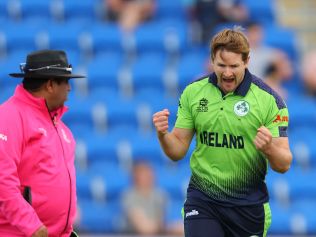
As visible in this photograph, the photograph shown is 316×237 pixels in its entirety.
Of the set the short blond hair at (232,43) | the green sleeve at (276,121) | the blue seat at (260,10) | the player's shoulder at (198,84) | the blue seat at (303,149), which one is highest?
the blue seat at (260,10)

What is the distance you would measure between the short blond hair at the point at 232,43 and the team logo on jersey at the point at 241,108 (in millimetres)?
274

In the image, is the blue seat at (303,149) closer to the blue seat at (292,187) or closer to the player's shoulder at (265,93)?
the blue seat at (292,187)

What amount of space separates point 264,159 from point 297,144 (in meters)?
5.26

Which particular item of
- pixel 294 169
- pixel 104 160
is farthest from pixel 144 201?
pixel 294 169

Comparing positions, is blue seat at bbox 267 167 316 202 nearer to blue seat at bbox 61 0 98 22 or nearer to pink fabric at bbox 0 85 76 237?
blue seat at bbox 61 0 98 22

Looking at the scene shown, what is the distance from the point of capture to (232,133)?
230 inches

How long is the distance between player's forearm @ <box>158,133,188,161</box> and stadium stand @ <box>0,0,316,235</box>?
4352 millimetres

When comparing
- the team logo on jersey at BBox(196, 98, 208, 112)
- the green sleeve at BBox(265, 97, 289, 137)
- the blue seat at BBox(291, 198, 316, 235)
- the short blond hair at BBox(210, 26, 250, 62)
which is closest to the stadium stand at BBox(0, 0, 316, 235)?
the blue seat at BBox(291, 198, 316, 235)

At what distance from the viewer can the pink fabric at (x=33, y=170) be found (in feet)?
18.0

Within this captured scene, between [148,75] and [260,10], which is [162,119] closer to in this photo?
[148,75]

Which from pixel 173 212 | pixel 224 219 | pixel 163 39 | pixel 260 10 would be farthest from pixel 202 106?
pixel 260 10

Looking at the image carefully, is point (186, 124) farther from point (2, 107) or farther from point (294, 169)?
point (294, 169)

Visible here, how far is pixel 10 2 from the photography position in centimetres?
1309

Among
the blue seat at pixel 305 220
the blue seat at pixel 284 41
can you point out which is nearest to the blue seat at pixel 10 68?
the blue seat at pixel 284 41
